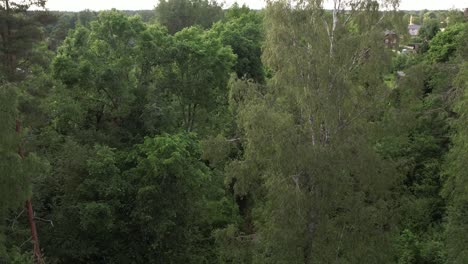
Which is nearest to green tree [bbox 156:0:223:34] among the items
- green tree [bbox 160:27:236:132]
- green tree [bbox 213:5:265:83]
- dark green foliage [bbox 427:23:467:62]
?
green tree [bbox 213:5:265:83]

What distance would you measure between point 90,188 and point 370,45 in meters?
9.77

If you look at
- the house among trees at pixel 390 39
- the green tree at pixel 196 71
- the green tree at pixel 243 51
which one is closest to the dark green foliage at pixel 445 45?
the green tree at pixel 243 51

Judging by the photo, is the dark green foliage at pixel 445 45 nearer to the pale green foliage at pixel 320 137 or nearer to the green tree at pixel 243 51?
the green tree at pixel 243 51

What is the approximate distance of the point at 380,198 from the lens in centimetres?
1200

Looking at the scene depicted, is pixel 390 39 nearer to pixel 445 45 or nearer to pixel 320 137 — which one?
pixel 320 137

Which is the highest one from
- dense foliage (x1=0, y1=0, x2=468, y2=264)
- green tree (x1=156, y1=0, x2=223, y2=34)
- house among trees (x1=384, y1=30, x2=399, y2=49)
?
green tree (x1=156, y1=0, x2=223, y2=34)

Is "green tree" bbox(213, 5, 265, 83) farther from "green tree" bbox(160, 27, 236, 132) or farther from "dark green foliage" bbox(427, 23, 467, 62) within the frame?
"dark green foliage" bbox(427, 23, 467, 62)

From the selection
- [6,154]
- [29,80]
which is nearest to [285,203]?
[6,154]

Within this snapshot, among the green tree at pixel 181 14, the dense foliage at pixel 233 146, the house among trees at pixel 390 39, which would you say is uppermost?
the green tree at pixel 181 14

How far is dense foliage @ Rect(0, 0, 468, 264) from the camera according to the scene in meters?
11.3

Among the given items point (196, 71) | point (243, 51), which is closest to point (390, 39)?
point (196, 71)

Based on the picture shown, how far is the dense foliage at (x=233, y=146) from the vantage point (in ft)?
37.0

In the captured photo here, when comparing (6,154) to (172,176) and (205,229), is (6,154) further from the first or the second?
(205,229)

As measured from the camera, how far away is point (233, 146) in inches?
548
